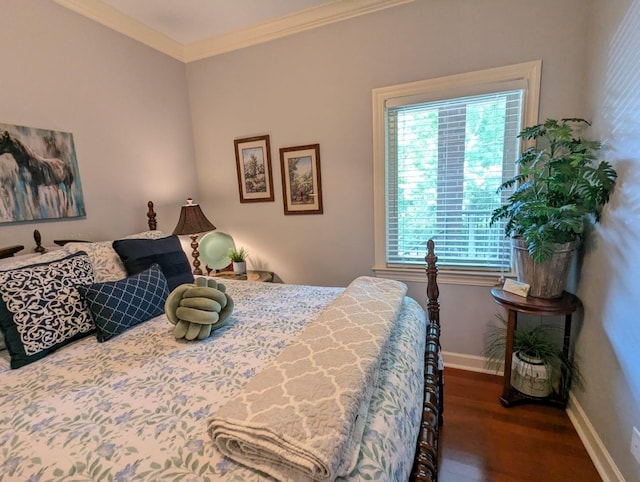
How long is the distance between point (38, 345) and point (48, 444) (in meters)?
0.67

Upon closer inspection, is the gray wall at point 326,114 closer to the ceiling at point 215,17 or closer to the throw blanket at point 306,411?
the ceiling at point 215,17

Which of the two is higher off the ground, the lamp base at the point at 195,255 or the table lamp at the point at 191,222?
the table lamp at the point at 191,222

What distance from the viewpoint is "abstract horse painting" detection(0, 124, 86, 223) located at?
170cm

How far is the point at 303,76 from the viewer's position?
2469 millimetres

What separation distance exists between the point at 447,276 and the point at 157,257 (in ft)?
6.62

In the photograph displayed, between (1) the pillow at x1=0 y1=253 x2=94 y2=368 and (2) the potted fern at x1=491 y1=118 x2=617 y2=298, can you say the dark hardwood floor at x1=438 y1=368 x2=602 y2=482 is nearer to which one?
(2) the potted fern at x1=491 y1=118 x2=617 y2=298

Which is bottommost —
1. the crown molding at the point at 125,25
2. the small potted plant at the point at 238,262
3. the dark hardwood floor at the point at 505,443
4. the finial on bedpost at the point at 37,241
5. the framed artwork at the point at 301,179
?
the dark hardwood floor at the point at 505,443

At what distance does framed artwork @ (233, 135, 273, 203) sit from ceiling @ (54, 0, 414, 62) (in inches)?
32.2

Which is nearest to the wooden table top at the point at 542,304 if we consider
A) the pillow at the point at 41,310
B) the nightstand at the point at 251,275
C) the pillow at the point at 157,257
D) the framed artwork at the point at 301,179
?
the framed artwork at the point at 301,179

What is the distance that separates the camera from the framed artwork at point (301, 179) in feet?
8.34

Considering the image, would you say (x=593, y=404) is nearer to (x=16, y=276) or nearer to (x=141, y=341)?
(x=141, y=341)

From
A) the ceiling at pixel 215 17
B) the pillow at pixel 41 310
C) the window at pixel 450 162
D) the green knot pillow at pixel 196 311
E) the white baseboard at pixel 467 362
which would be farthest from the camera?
the white baseboard at pixel 467 362

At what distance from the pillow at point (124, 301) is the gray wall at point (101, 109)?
79 centimetres

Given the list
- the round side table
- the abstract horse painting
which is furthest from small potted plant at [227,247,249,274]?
the round side table
